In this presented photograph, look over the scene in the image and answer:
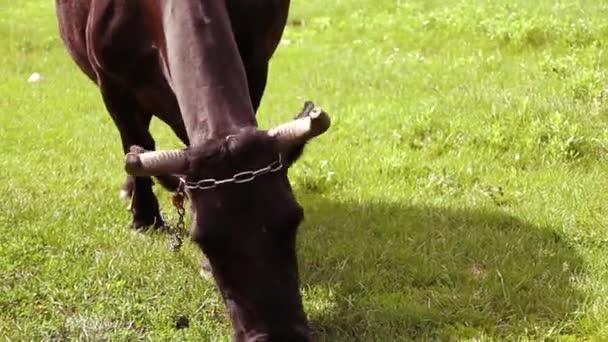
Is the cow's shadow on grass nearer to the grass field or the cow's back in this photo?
the grass field

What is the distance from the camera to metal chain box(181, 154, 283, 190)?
3.69m

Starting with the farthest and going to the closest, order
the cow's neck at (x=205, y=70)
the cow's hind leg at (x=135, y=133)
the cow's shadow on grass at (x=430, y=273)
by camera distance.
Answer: the cow's hind leg at (x=135, y=133) < the cow's shadow on grass at (x=430, y=273) < the cow's neck at (x=205, y=70)

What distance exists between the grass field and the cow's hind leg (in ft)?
0.60

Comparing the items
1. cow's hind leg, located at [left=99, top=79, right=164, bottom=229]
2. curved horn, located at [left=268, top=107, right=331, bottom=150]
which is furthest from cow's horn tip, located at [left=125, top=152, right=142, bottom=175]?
cow's hind leg, located at [left=99, top=79, right=164, bottom=229]

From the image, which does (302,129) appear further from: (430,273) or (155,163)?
(430,273)

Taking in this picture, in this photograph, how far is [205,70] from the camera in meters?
4.14

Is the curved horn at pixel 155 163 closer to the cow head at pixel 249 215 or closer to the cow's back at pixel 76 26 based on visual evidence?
the cow head at pixel 249 215

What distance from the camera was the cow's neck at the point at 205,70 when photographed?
395cm

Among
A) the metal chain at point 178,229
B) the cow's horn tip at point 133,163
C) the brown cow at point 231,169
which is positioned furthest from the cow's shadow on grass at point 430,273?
the cow's horn tip at point 133,163

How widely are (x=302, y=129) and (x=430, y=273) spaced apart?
193cm

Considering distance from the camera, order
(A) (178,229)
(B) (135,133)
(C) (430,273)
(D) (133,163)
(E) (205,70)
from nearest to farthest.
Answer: (D) (133,163) < (E) (205,70) < (C) (430,273) < (A) (178,229) < (B) (135,133)

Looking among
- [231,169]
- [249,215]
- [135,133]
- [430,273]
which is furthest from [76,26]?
[249,215]

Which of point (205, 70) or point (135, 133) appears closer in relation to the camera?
point (205, 70)

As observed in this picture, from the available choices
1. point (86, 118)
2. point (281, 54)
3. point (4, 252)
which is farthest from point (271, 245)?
point (281, 54)
